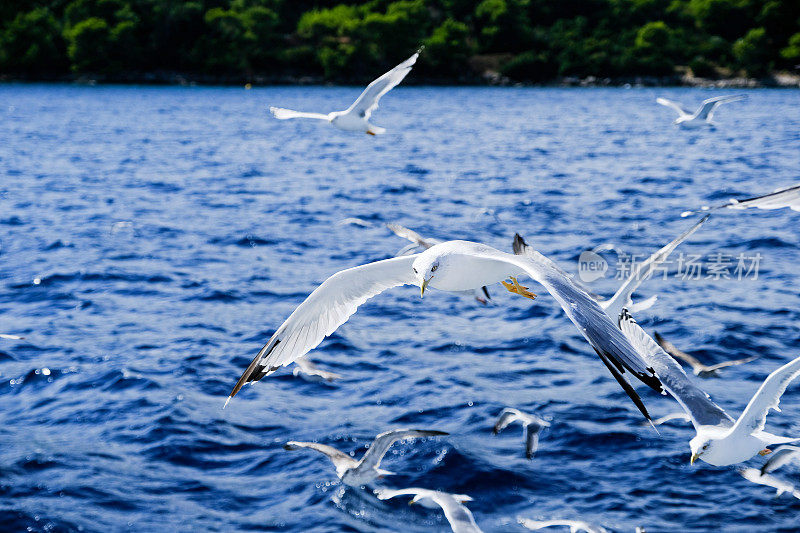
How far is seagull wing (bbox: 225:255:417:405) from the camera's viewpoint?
739 cm

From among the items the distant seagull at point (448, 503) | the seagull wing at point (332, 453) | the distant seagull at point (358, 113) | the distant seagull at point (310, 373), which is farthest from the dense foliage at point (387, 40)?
the distant seagull at point (448, 503)

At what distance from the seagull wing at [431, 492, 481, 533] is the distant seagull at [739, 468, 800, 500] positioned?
280 cm

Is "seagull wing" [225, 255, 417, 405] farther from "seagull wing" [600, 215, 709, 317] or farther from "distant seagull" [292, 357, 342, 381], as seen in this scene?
"distant seagull" [292, 357, 342, 381]

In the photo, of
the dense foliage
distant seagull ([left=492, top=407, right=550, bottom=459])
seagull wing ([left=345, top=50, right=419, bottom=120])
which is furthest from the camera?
the dense foliage

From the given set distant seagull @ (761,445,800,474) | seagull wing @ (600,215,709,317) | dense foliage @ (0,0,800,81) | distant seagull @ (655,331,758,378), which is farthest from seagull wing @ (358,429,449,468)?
dense foliage @ (0,0,800,81)

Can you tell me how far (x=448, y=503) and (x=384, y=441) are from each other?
797mm

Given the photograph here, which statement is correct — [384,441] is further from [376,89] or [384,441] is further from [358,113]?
[358,113]

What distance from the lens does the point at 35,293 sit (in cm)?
1571

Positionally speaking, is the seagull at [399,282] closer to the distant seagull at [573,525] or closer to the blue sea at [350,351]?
the blue sea at [350,351]

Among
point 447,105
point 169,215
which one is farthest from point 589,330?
point 447,105

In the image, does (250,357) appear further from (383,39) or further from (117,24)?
(117,24)

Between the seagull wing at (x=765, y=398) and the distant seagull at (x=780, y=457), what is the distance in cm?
58

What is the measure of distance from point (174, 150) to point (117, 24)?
85.2m

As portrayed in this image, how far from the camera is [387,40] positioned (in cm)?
11631
